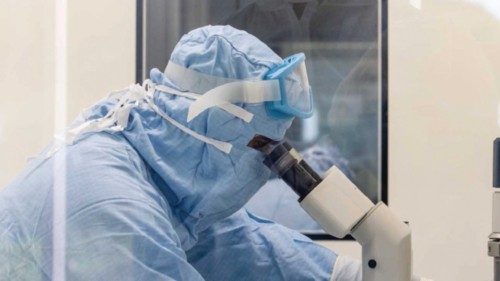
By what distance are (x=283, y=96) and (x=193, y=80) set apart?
0.51ft

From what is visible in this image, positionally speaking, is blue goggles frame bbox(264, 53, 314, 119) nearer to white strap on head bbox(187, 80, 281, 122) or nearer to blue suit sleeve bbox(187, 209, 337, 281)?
white strap on head bbox(187, 80, 281, 122)

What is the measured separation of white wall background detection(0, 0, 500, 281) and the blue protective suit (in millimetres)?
454

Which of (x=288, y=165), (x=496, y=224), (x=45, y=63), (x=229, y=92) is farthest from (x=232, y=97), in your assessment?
(x=45, y=63)

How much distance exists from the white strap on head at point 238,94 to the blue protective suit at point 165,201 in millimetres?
16

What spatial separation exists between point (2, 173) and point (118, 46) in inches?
17.7

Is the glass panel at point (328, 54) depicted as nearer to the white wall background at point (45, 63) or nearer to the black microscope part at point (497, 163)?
the white wall background at point (45, 63)

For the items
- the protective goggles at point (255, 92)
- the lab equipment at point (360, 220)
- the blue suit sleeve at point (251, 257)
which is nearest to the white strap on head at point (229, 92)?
the protective goggles at point (255, 92)

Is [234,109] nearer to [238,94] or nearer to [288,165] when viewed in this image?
[238,94]

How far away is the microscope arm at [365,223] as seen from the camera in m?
0.98

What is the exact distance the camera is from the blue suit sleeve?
1246 mm

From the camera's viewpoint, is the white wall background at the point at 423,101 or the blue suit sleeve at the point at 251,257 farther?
the white wall background at the point at 423,101

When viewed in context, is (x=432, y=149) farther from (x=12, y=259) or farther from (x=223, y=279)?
(x=12, y=259)

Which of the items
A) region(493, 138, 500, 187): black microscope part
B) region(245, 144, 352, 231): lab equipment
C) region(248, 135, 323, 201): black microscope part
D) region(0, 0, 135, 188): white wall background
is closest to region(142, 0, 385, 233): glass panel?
region(245, 144, 352, 231): lab equipment

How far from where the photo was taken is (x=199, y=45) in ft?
3.55
